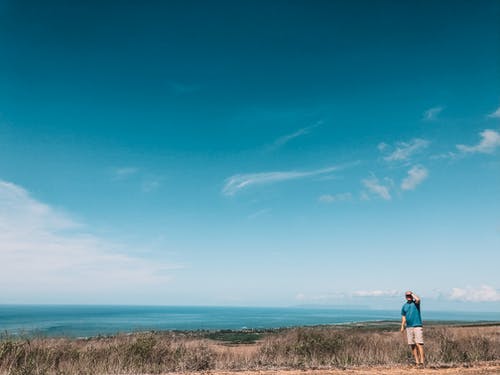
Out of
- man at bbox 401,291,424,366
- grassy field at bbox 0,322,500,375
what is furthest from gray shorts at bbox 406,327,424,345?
grassy field at bbox 0,322,500,375

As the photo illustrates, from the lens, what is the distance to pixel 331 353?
52.5 feet

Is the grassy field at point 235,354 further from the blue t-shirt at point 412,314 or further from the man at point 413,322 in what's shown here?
the blue t-shirt at point 412,314

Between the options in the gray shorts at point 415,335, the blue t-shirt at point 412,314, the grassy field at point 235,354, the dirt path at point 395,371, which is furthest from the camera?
the blue t-shirt at point 412,314

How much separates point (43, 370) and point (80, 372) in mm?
1139

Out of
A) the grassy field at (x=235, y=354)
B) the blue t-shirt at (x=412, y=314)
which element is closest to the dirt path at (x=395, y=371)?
the grassy field at (x=235, y=354)

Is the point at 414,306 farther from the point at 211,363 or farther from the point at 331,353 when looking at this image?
the point at 211,363

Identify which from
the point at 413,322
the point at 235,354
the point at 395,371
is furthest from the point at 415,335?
the point at 235,354

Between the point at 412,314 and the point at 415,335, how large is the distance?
613mm

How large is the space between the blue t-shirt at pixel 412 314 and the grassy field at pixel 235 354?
1258mm

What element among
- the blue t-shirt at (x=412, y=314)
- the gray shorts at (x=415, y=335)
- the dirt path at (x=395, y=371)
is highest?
the blue t-shirt at (x=412, y=314)

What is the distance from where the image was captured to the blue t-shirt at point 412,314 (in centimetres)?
1303

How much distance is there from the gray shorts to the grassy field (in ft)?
2.60

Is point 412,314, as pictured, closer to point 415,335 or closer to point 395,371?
point 415,335

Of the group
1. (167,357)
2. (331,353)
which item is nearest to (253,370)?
(167,357)
